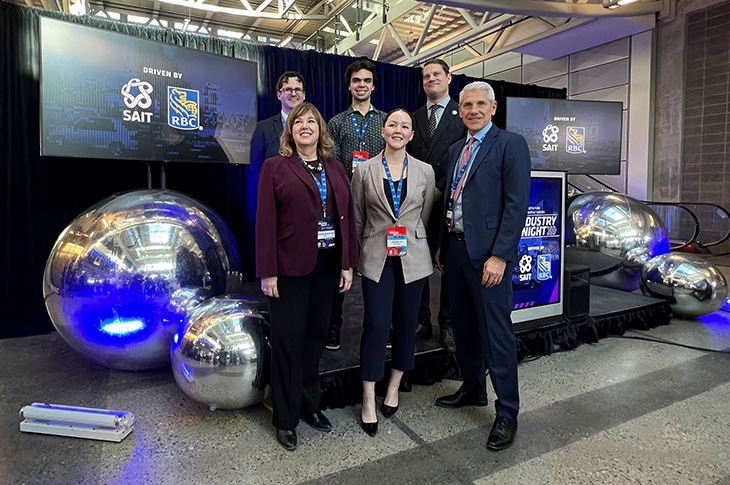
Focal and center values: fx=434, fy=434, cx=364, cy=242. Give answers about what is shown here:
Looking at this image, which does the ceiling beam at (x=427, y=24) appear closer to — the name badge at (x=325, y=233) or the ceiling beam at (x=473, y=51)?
the ceiling beam at (x=473, y=51)

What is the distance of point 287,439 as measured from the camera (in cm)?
200

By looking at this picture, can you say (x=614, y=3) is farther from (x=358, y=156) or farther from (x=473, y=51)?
(x=358, y=156)

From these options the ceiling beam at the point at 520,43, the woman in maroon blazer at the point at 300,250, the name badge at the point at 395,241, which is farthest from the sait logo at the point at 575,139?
A: the woman in maroon blazer at the point at 300,250

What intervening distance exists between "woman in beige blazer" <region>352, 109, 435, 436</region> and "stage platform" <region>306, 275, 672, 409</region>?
299mm

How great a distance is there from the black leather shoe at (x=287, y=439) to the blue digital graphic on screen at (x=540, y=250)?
1.86m

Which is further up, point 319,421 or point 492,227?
point 492,227

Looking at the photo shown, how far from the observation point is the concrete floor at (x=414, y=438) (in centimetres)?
181

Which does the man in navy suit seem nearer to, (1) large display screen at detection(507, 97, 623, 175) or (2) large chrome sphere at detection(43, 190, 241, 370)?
(2) large chrome sphere at detection(43, 190, 241, 370)

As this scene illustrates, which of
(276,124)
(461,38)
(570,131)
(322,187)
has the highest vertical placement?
(461,38)

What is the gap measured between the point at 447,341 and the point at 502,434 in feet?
2.71

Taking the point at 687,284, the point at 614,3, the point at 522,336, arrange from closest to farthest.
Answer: the point at 522,336
the point at 687,284
the point at 614,3

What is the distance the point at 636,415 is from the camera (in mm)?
2305

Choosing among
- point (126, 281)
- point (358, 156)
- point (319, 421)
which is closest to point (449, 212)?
point (358, 156)

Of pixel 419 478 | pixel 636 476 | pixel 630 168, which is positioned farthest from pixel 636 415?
pixel 630 168
